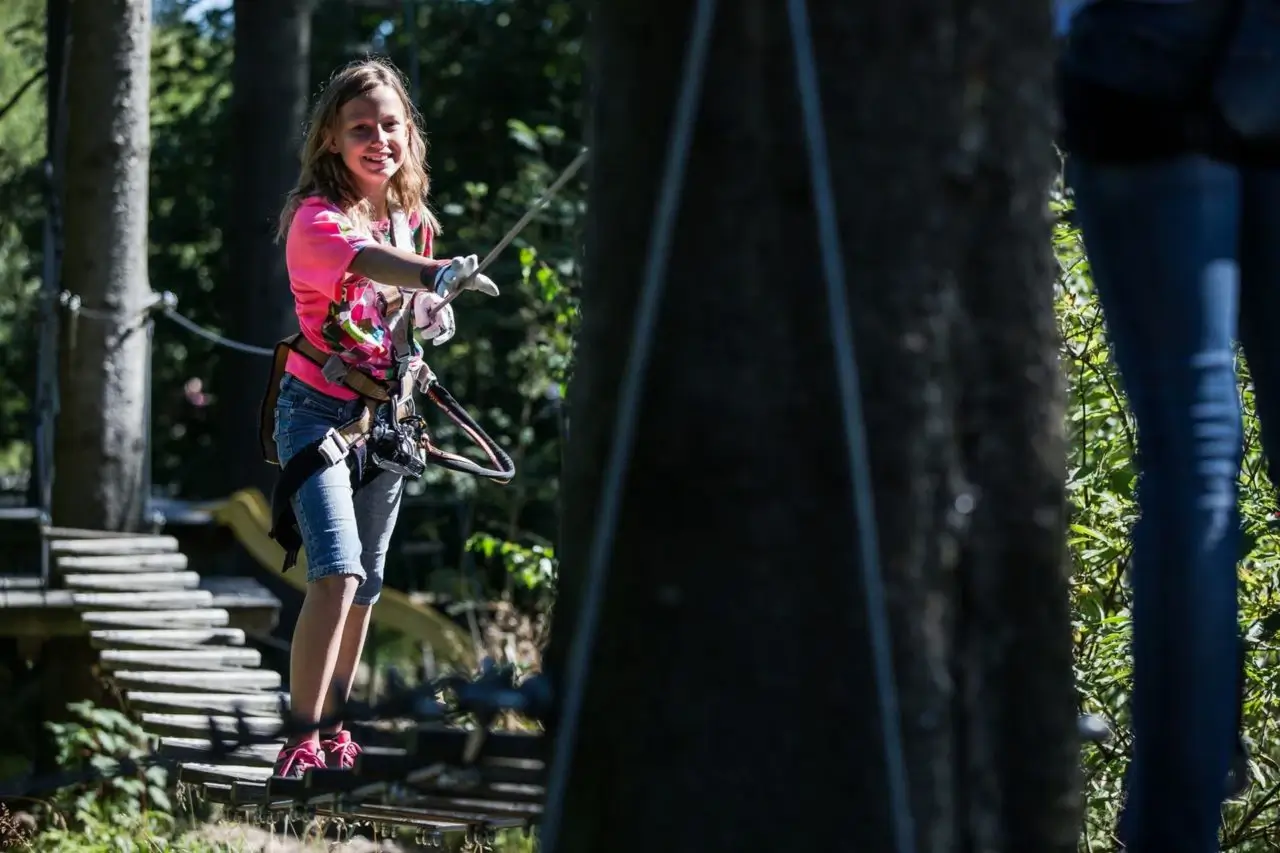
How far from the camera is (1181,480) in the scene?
2203mm

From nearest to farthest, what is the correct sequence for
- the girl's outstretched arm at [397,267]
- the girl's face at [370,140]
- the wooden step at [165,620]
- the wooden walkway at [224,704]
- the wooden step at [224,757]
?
the wooden walkway at [224,704] < the wooden step at [224,757] < the girl's outstretched arm at [397,267] < the girl's face at [370,140] < the wooden step at [165,620]

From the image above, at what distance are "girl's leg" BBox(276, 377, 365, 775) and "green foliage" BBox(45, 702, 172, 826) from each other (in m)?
2.02

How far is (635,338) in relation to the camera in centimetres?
212

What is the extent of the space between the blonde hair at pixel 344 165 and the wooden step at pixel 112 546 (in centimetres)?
330

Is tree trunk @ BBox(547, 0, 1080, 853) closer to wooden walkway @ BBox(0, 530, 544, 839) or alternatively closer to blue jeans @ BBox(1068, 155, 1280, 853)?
blue jeans @ BBox(1068, 155, 1280, 853)

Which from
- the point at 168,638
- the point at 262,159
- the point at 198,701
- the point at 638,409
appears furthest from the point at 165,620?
the point at 638,409

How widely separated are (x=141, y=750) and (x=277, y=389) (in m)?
2.04

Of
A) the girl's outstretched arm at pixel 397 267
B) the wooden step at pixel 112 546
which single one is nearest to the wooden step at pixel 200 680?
the wooden step at pixel 112 546

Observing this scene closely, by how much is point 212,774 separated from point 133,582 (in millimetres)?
3074

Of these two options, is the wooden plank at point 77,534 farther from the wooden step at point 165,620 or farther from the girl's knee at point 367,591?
the girl's knee at point 367,591

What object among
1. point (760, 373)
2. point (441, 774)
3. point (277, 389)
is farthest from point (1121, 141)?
point (277, 389)

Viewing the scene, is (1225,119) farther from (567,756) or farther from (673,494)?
(567,756)

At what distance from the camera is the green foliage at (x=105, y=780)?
6090 millimetres

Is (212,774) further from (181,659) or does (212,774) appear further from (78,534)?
(78,534)
